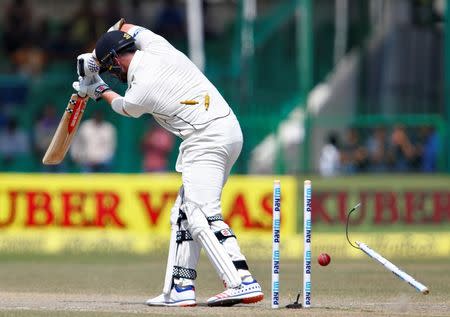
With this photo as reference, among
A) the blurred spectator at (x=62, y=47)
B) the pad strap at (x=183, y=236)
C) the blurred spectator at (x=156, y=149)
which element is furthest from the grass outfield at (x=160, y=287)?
the blurred spectator at (x=62, y=47)

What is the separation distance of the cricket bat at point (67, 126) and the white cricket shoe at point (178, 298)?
50.2 inches

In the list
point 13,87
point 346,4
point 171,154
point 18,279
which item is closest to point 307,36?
point 346,4

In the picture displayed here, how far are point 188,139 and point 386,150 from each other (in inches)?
387

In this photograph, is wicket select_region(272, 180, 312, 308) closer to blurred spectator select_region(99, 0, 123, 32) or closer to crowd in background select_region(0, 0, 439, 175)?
crowd in background select_region(0, 0, 439, 175)

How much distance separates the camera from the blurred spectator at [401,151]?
1750 cm

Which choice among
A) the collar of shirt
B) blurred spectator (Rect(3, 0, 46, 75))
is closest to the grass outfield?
the collar of shirt

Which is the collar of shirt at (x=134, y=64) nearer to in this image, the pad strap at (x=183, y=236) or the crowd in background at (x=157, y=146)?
the pad strap at (x=183, y=236)

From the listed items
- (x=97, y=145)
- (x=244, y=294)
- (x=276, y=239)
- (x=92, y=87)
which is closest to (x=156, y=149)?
(x=97, y=145)

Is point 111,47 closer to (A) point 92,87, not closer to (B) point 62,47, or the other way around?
(A) point 92,87

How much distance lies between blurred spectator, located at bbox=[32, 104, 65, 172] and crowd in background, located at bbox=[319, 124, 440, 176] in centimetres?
396

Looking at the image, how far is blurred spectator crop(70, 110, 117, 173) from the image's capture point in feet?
58.0

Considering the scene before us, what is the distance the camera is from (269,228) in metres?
14.5

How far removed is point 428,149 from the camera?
57.4 ft

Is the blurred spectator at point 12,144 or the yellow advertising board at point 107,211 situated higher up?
the blurred spectator at point 12,144
